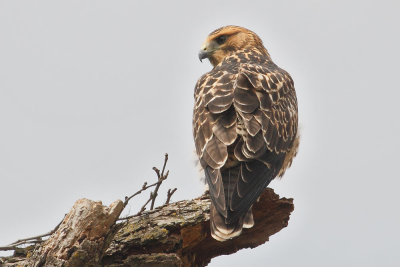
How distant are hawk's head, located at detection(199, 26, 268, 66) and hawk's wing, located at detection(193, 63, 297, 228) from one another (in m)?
1.48

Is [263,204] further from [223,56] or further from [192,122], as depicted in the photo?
[223,56]

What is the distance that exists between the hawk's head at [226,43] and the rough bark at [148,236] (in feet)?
9.30

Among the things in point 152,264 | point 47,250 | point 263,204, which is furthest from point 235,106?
point 47,250

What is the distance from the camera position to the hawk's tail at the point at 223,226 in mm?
5164

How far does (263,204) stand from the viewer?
233 inches

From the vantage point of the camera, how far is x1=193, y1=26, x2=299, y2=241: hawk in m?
5.35

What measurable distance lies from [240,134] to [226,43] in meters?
2.94

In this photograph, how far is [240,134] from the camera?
569cm

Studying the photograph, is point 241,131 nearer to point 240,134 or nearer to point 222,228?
point 240,134

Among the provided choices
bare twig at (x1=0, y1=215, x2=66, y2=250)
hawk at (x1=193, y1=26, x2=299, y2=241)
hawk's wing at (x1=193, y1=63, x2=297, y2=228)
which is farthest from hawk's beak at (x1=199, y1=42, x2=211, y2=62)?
bare twig at (x1=0, y1=215, x2=66, y2=250)

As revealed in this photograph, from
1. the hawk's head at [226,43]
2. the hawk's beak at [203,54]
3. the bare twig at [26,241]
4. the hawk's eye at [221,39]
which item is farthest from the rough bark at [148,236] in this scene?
the hawk's eye at [221,39]

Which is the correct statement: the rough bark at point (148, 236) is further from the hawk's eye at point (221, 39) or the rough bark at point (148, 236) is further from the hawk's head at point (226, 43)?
the hawk's eye at point (221, 39)

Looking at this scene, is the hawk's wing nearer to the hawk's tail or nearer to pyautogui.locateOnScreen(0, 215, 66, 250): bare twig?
the hawk's tail

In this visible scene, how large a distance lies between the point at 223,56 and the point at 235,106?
2.51 m
